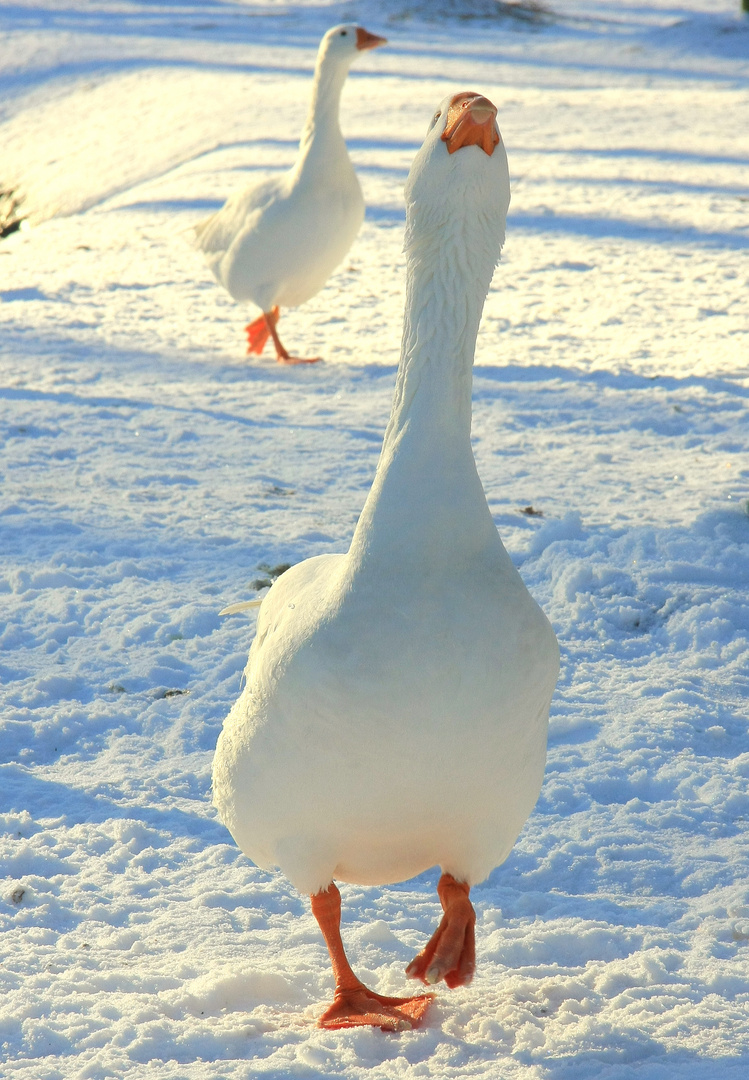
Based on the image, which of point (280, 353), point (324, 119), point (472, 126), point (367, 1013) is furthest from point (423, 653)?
point (324, 119)

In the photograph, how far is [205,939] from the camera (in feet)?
9.34

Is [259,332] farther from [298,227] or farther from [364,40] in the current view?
[364,40]

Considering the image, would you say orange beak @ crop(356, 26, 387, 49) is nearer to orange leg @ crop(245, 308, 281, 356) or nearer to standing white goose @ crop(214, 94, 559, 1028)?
orange leg @ crop(245, 308, 281, 356)

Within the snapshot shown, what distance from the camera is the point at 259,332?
7.23m

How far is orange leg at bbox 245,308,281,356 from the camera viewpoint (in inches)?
282

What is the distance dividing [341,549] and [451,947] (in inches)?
93.9

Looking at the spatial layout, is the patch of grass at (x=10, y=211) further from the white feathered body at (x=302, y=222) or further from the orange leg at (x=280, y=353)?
the orange leg at (x=280, y=353)

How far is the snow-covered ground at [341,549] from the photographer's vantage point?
8.48ft

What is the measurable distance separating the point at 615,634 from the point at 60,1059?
2466mm

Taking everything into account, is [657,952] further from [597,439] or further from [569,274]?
[569,274]

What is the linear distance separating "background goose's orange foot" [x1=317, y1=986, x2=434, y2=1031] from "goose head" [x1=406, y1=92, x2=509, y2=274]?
1577 millimetres

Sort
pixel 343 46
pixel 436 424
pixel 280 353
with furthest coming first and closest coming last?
pixel 343 46, pixel 280 353, pixel 436 424

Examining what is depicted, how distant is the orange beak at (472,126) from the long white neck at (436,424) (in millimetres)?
129

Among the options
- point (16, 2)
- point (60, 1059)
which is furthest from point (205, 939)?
point (16, 2)
